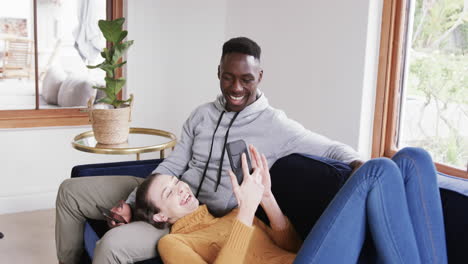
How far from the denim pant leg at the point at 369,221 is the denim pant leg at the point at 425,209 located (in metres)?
0.04

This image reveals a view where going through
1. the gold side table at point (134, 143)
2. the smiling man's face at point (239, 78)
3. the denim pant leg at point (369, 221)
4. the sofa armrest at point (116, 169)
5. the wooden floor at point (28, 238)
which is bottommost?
the wooden floor at point (28, 238)

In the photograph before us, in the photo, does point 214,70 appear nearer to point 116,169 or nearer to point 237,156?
point 116,169

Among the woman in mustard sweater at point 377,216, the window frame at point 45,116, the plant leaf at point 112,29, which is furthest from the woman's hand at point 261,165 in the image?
the window frame at point 45,116

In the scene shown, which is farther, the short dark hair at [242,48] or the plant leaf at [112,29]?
the plant leaf at [112,29]

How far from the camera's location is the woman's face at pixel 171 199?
6.04 ft

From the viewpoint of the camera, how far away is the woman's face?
1842 millimetres

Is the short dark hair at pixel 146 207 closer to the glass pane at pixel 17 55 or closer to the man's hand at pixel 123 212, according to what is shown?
the man's hand at pixel 123 212

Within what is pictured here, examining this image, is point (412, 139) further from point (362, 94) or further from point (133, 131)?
point (133, 131)

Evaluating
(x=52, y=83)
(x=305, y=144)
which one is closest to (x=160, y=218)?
(x=305, y=144)

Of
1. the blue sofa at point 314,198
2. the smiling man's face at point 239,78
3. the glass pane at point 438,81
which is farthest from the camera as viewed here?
the glass pane at point 438,81

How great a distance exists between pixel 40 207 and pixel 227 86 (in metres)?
2.10

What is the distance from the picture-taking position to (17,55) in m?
3.42

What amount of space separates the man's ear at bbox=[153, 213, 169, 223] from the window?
4.68 feet

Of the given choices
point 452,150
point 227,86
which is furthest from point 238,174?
point 452,150
